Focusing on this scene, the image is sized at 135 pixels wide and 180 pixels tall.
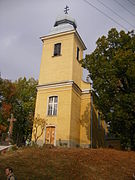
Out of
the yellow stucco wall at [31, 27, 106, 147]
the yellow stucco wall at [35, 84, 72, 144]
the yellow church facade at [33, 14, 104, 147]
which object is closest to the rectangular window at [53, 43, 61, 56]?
the yellow church facade at [33, 14, 104, 147]

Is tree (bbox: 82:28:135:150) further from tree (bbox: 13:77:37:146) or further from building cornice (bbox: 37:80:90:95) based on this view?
tree (bbox: 13:77:37:146)

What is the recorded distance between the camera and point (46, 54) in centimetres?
2442

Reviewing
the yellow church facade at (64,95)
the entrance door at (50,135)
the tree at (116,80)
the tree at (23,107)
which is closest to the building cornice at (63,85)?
the yellow church facade at (64,95)

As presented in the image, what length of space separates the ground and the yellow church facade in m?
6.13

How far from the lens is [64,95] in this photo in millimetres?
21438

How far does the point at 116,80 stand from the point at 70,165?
8.30m

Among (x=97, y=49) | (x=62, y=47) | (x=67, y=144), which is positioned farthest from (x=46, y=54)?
(x=67, y=144)

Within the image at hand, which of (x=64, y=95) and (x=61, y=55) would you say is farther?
(x=61, y=55)

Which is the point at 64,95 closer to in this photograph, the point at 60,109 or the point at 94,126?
the point at 60,109

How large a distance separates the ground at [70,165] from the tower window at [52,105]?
287 inches

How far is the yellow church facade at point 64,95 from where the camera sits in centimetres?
2058

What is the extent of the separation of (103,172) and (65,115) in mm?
9768

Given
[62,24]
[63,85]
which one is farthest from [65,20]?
[63,85]

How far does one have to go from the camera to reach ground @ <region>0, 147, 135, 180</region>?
34.3 feet
